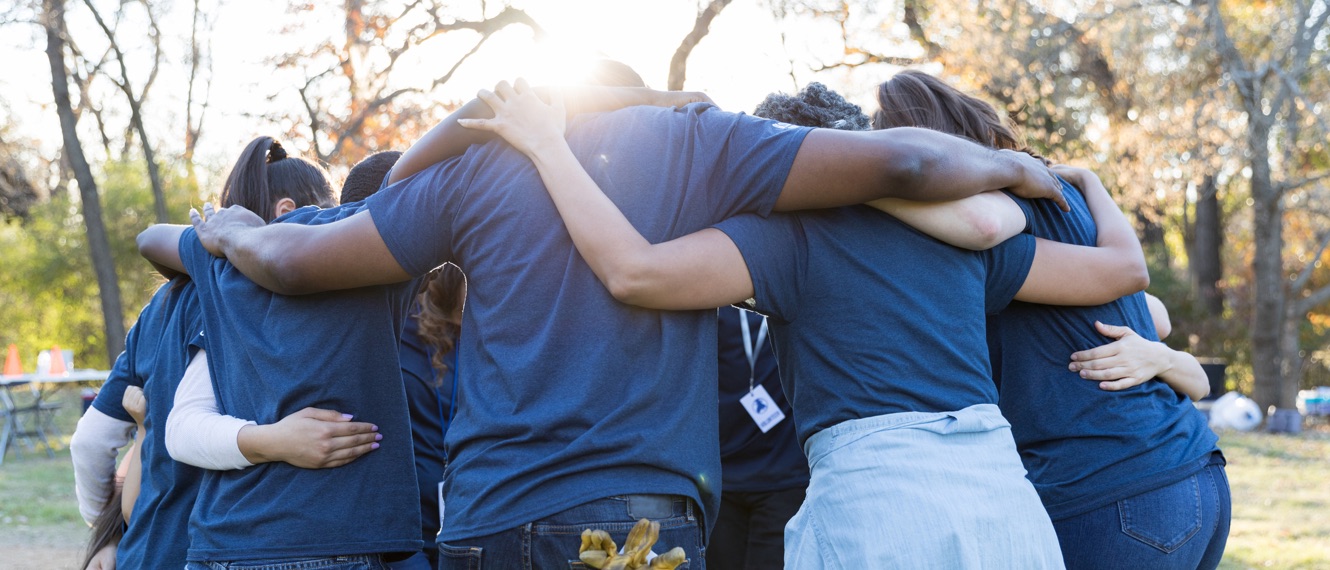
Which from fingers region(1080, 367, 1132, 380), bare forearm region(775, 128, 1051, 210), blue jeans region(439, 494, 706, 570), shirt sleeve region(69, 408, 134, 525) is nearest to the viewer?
blue jeans region(439, 494, 706, 570)

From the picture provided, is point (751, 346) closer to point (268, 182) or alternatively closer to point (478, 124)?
point (268, 182)

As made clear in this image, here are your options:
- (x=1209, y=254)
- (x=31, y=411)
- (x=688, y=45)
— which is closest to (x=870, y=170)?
(x=688, y=45)

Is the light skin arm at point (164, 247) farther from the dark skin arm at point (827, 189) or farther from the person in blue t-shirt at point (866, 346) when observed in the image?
the person in blue t-shirt at point (866, 346)

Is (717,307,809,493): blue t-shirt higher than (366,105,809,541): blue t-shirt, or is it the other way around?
(366,105,809,541): blue t-shirt

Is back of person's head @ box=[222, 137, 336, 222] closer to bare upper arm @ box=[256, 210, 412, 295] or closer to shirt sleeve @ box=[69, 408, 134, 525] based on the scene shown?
bare upper arm @ box=[256, 210, 412, 295]

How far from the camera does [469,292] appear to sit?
1982 mm

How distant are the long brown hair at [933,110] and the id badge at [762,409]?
1.08 metres

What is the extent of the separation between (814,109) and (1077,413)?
0.82 m

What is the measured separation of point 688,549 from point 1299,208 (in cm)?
2015

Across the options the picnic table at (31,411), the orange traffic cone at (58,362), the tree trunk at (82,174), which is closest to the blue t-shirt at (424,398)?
the picnic table at (31,411)

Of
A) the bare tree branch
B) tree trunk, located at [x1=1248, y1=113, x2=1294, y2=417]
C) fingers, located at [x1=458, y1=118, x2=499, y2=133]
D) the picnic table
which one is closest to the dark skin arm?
fingers, located at [x1=458, y1=118, x2=499, y2=133]

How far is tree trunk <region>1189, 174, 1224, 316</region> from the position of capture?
70.9 feet

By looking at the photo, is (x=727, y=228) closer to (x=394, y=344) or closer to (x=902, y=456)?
(x=902, y=456)

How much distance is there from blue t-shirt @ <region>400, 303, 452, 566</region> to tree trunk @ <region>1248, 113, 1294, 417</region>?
1452 centimetres
